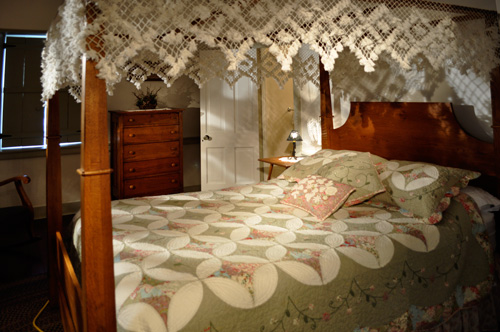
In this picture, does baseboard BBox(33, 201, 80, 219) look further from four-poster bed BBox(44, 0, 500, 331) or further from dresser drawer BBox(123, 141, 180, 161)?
four-poster bed BBox(44, 0, 500, 331)

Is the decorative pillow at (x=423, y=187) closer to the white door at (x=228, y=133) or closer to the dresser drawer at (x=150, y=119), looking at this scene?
the white door at (x=228, y=133)

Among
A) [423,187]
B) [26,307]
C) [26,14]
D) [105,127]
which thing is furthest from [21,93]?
[423,187]

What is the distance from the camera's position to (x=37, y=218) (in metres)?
4.79

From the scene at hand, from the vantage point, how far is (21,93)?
4.77m

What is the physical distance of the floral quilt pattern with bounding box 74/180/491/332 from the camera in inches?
58.5

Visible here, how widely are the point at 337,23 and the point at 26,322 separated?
253 cm

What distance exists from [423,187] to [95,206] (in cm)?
178

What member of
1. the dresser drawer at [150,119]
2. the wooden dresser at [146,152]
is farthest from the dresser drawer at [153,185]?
the dresser drawer at [150,119]

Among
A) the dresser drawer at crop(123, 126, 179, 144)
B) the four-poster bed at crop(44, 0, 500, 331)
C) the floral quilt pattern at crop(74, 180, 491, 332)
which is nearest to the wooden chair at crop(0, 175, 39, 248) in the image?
the four-poster bed at crop(44, 0, 500, 331)

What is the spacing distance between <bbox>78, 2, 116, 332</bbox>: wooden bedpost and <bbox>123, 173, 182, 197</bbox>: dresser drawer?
368cm

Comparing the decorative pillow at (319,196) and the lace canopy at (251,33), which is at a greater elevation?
the lace canopy at (251,33)

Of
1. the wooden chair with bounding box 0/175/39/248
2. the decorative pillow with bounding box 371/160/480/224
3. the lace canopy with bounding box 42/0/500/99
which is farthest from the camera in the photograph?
the wooden chair with bounding box 0/175/39/248

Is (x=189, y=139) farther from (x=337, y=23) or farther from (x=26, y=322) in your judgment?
(x=337, y=23)

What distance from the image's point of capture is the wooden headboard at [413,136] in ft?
8.38
